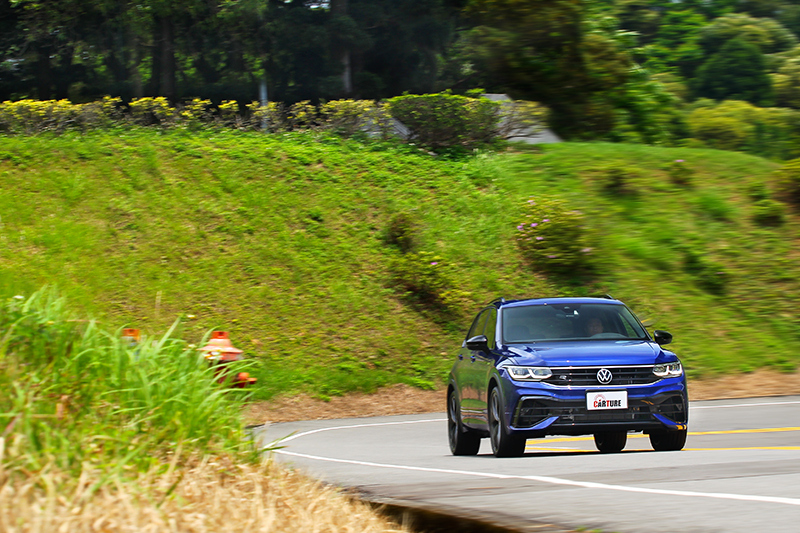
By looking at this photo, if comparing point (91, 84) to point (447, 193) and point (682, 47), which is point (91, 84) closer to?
point (447, 193)

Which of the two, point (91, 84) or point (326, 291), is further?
point (91, 84)

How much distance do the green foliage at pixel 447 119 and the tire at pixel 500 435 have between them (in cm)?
1979

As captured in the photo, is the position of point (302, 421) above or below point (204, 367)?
Answer: below

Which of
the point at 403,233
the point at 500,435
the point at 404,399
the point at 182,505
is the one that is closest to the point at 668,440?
the point at 500,435

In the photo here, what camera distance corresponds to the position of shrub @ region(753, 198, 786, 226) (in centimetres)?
2602

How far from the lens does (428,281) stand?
2312 cm

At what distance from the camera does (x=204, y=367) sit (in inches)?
297

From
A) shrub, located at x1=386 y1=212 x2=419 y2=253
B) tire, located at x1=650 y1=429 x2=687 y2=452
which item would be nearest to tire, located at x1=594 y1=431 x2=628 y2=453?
tire, located at x1=650 y1=429 x2=687 y2=452

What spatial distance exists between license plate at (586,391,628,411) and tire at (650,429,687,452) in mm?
661

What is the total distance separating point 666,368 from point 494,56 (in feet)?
68.1

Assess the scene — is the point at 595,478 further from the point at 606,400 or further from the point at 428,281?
the point at 428,281

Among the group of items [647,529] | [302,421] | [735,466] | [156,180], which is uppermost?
[647,529]

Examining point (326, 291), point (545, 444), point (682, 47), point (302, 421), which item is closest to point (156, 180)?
point (326, 291)

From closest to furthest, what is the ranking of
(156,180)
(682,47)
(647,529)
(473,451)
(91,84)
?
(647,529), (473,451), (156,180), (91,84), (682,47)
